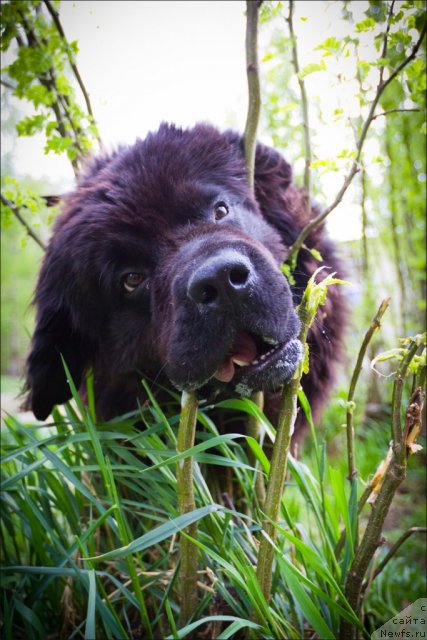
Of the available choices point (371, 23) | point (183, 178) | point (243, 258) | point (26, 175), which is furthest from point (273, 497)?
point (26, 175)

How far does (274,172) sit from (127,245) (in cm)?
102

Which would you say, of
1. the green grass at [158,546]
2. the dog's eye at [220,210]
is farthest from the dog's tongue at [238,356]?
the dog's eye at [220,210]

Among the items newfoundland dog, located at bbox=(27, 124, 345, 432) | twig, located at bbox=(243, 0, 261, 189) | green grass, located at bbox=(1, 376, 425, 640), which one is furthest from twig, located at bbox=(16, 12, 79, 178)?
green grass, located at bbox=(1, 376, 425, 640)

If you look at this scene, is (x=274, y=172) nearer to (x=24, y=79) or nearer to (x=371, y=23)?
(x=371, y=23)

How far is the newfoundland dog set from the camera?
166 cm

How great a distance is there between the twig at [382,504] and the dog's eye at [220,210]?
1.05 m

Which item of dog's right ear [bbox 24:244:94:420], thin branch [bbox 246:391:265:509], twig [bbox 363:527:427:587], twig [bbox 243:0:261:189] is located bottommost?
twig [bbox 363:527:427:587]

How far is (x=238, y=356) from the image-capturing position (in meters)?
1.78

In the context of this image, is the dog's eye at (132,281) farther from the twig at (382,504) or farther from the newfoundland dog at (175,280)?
the twig at (382,504)

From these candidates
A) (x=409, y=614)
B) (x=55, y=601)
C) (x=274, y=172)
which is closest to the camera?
(x=409, y=614)

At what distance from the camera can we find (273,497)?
4.86 feet

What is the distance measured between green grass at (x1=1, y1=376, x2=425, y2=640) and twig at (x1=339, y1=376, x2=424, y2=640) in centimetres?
5

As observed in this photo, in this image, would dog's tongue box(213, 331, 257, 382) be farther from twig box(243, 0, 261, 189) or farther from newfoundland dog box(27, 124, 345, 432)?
twig box(243, 0, 261, 189)

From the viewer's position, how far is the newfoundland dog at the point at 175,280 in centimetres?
166
